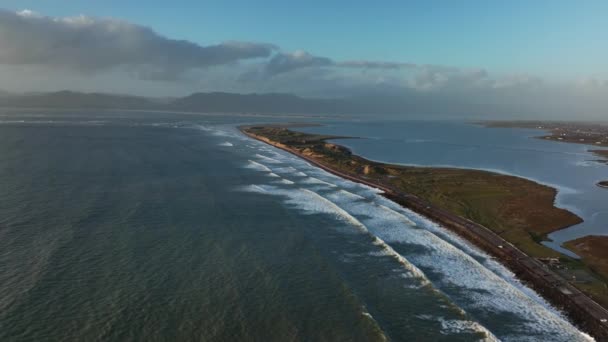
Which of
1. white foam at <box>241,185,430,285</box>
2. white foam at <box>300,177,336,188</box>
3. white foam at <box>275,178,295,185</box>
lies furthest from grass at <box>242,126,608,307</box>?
white foam at <box>275,178,295,185</box>

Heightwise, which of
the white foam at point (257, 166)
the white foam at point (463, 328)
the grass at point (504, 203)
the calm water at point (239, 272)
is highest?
the white foam at point (257, 166)

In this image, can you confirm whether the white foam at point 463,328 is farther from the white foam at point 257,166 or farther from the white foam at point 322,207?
the white foam at point 257,166

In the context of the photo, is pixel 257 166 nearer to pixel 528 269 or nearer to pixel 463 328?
pixel 528 269

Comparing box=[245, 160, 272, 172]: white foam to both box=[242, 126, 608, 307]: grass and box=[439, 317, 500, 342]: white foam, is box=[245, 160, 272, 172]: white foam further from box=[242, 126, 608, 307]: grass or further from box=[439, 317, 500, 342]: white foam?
box=[439, 317, 500, 342]: white foam

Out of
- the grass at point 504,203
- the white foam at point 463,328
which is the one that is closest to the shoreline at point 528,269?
the grass at point 504,203

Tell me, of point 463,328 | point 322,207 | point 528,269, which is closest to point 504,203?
point 528,269
